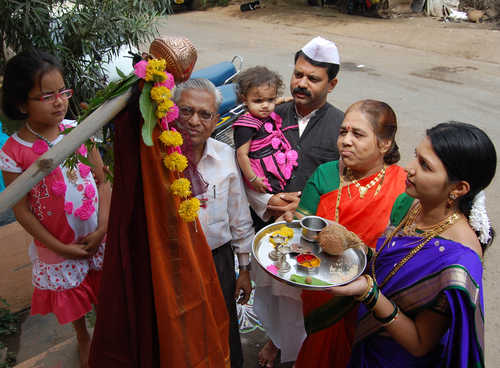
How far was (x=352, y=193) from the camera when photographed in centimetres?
205

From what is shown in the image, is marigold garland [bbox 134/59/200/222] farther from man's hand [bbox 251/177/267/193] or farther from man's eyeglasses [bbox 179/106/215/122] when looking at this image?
man's hand [bbox 251/177/267/193]

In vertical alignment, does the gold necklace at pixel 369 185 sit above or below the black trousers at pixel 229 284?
above

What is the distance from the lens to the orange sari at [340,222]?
1993 mm

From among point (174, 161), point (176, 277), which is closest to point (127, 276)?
point (176, 277)

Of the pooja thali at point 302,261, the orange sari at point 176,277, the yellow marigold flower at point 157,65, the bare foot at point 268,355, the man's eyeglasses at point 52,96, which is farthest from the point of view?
the bare foot at point 268,355

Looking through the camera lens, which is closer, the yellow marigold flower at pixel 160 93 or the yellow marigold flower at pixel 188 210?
the yellow marigold flower at pixel 160 93

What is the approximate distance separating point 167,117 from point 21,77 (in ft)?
3.80

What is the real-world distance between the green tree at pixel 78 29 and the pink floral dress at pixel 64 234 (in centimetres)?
219

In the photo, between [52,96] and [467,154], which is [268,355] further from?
[52,96]

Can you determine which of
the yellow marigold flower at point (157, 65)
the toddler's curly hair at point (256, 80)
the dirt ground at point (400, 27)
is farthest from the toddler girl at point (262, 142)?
the dirt ground at point (400, 27)

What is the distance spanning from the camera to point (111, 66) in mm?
6070

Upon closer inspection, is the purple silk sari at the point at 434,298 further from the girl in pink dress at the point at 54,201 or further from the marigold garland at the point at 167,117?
the girl in pink dress at the point at 54,201

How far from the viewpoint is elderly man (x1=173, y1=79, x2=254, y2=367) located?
76.7 inches

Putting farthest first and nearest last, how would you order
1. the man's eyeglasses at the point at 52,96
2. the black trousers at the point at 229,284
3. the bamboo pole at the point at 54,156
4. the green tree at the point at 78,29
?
the green tree at the point at 78,29 < the black trousers at the point at 229,284 < the man's eyeglasses at the point at 52,96 < the bamboo pole at the point at 54,156
